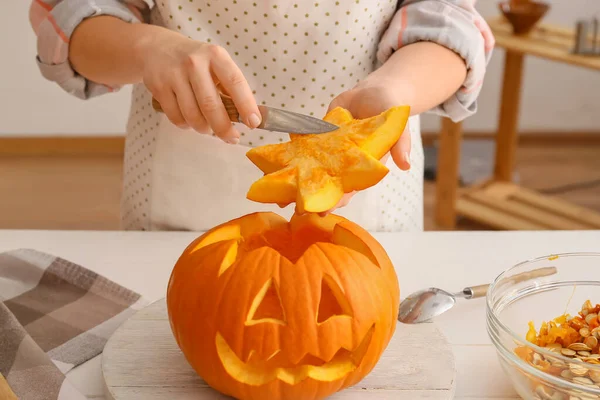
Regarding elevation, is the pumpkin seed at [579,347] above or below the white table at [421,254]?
above

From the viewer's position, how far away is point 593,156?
340 centimetres

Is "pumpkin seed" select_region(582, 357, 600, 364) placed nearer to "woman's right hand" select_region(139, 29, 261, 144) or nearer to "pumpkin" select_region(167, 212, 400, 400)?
"pumpkin" select_region(167, 212, 400, 400)

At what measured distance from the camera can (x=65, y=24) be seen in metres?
1.02

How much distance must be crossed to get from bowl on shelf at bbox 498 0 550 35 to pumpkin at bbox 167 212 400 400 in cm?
204

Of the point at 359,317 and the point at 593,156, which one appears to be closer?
the point at 359,317

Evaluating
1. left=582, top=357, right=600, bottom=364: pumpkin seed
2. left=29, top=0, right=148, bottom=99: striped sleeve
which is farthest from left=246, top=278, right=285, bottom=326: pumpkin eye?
left=29, top=0, right=148, bottom=99: striped sleeve

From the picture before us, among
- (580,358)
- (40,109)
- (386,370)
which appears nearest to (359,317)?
(386,370)

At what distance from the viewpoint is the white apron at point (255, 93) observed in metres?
1.05

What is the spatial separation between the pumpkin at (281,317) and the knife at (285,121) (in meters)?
0.12

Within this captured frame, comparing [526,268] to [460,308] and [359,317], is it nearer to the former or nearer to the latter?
[460,308]

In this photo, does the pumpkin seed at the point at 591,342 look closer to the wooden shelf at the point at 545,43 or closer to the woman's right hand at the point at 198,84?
the woman's right hand at the point at 198,84

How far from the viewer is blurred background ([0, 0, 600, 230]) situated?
304 centimetres

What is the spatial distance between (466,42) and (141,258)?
514mm

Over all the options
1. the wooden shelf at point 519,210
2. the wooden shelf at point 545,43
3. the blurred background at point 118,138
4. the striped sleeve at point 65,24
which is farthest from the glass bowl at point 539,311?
the blurred background at point 118,138
